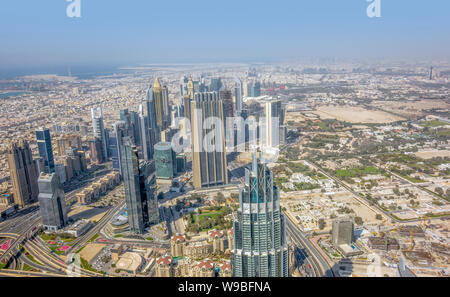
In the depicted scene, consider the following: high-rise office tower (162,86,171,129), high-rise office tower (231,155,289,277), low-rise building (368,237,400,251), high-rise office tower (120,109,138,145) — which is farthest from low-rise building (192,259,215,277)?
high-rise office tower (162,86,171,129)

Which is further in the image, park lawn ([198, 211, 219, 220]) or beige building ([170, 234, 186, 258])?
park lawn ([198, 211, 219, 220])

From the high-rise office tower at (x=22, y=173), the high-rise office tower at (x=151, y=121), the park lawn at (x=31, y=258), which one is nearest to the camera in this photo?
the park lawn at (x=31, y=258)

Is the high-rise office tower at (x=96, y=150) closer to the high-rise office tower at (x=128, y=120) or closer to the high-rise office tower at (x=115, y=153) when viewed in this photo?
the high-rise office tower at (x=115, y=153)

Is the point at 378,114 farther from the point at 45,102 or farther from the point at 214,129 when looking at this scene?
the point at 45,102

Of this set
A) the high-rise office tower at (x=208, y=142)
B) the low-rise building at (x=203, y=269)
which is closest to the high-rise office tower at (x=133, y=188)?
the low-rise building at (x=203, y=269)

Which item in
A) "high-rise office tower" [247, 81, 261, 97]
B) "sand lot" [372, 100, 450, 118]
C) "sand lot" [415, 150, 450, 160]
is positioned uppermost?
"high-rise office tower" [247, 81, 261, 97]

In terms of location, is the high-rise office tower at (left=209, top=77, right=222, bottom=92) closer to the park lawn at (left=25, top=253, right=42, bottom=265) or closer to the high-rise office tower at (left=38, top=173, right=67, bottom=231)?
the high-rise office tower at (left=38, top=173, right=67, bottom=231)
